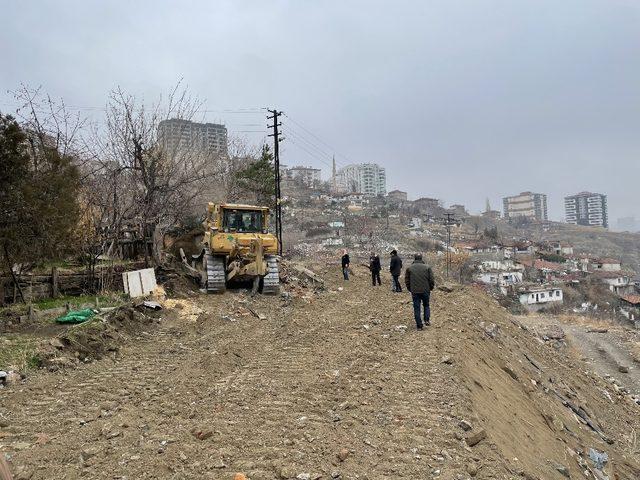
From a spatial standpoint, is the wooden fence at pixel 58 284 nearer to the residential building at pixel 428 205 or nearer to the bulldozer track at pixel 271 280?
the bulldozer track at pixel 271 280

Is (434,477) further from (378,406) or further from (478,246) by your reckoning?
(478,246)

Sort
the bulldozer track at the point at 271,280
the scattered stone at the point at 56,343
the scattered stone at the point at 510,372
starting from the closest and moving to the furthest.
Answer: the scattered stone at the point at 56,343 → the scattered stone at the point at 510,372 → the bulldozer track at the point at 271,280

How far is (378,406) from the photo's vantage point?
17.0 feet

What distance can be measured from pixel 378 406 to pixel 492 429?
1188 mm

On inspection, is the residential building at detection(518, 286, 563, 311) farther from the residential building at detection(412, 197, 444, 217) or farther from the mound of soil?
the residential building at detection(412, 197, 444, 217)

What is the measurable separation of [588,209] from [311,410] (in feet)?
645

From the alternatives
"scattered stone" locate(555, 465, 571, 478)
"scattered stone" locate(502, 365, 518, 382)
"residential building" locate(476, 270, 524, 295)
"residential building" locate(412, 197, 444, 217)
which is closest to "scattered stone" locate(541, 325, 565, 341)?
"scattered stone" locate(502, 365, 518, 382)

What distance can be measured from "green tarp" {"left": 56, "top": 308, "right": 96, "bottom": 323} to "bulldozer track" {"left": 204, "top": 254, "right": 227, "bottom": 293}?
407 centimetres

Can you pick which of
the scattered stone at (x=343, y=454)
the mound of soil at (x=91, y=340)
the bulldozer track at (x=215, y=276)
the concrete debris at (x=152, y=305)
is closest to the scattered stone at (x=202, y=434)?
the scattered stone at (x=343, y=454)

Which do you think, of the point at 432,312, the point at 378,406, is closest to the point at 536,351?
the point at 432,312

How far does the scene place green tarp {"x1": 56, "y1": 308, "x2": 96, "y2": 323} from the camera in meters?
9.05

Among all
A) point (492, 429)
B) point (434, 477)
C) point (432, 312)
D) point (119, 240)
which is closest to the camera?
point (434, 477)

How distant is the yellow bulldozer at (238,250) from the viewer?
13.5m

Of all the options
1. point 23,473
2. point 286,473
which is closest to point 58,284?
point 23,473
